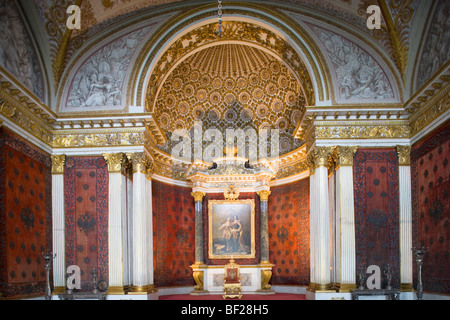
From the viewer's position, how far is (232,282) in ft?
69.2

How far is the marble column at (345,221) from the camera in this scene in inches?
650

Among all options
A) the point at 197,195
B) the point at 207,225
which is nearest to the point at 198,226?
the point at 207,225

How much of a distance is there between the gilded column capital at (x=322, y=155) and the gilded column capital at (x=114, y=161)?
742 cm

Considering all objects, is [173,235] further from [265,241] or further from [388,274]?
[388,274]

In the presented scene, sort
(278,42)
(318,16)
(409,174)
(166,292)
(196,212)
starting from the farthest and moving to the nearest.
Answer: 1. (196,212)
2. (166,292)
3. (278,42)
4. (318,16)
5. (409,174)

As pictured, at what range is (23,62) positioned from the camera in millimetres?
15656

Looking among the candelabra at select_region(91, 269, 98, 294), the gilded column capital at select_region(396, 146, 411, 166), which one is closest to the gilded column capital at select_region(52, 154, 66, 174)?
the candelabra at select_region(91, 269, 98, 294)

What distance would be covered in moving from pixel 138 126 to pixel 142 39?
11.8 ft

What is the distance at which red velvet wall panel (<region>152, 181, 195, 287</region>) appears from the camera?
21.3 metres

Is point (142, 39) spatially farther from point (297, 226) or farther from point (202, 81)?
point (297, 226)

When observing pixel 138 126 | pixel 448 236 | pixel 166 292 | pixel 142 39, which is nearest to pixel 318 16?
pixel 142 39

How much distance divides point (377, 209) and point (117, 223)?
380 inches

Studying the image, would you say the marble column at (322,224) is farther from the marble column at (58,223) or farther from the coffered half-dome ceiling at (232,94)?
the marble column at (58,223)

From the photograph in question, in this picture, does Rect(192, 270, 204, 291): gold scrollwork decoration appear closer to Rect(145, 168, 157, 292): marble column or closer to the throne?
the throne
